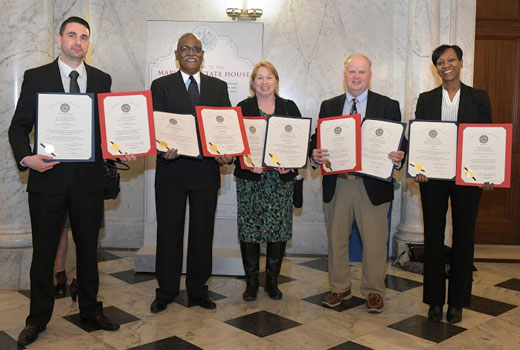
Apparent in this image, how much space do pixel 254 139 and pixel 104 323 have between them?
1.51m

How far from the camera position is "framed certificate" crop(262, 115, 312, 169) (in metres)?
3.75

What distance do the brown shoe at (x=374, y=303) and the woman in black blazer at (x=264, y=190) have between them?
0.73 metres

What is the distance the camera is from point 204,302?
12.6ft

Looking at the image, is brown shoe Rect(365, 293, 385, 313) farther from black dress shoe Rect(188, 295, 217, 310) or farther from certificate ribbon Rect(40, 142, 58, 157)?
certificate ribbon Rect(40, 142, 58, 157)

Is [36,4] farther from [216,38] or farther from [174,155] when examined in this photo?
[174,155]

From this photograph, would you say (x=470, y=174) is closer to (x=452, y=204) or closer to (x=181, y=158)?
(x=452, y=204)

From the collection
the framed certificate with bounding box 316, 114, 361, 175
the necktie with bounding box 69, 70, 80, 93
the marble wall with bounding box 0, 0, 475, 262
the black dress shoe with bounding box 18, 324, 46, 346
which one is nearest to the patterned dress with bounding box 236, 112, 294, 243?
the framed certificate with bounding box 316, 114, 361, 175

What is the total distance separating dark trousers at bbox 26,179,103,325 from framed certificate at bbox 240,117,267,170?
1019 millimetres

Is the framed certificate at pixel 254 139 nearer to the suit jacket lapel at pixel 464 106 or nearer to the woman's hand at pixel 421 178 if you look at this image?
the woman's hand at pixel 421 178

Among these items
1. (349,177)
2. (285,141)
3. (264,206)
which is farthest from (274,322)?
(285,141)

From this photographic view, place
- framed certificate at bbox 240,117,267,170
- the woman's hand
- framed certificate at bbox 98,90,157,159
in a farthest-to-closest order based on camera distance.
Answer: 1. framed certificate at bbox 240,117,267,170
2. the woman's hand
3. framed certificate at bbox 98,90,157,159

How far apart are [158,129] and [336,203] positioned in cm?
129

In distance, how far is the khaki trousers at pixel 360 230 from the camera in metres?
3.75

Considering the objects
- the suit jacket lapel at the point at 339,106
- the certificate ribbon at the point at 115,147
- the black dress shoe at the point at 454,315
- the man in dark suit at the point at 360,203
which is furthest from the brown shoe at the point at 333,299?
the certificate ribbon at the point at 115,147
